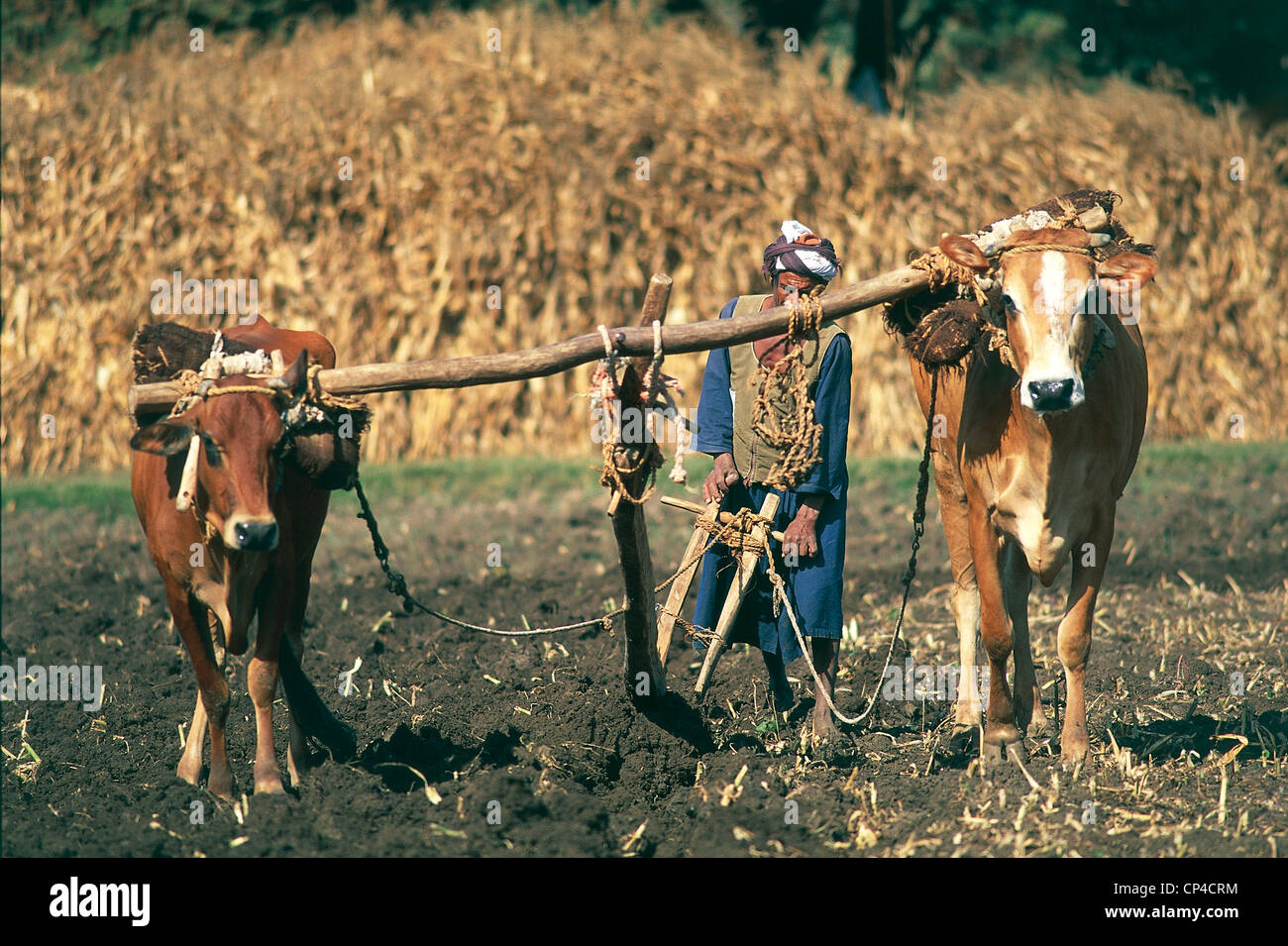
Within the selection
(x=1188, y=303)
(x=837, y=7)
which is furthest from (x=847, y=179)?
(x=837, y=7)

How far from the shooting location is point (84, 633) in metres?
8.23

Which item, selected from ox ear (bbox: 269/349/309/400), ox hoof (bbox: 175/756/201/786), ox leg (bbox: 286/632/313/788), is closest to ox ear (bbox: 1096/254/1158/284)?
ox ear (bbox: 269/349/309/400)

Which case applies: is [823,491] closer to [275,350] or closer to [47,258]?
[275,350]

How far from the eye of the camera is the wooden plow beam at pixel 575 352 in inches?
202

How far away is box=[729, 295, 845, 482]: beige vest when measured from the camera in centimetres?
609

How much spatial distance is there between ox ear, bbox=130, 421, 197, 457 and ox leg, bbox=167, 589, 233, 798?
72cm

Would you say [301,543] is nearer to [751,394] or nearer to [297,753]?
[297,753]

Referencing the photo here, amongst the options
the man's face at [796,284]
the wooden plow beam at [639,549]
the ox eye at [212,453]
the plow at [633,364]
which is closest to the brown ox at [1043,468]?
the plow at [633,364]

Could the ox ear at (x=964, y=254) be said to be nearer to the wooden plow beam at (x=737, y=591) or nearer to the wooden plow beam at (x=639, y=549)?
the wooden plow beam at (x=639, y=549)

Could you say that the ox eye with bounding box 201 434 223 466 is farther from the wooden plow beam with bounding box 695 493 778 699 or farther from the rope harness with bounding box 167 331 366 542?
the wooden plow beam with bounding box 695 493 778 699

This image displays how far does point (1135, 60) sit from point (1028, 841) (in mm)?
17565

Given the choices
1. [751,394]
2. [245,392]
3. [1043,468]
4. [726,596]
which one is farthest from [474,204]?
[1043,468]

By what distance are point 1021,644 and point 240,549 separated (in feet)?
11.1
